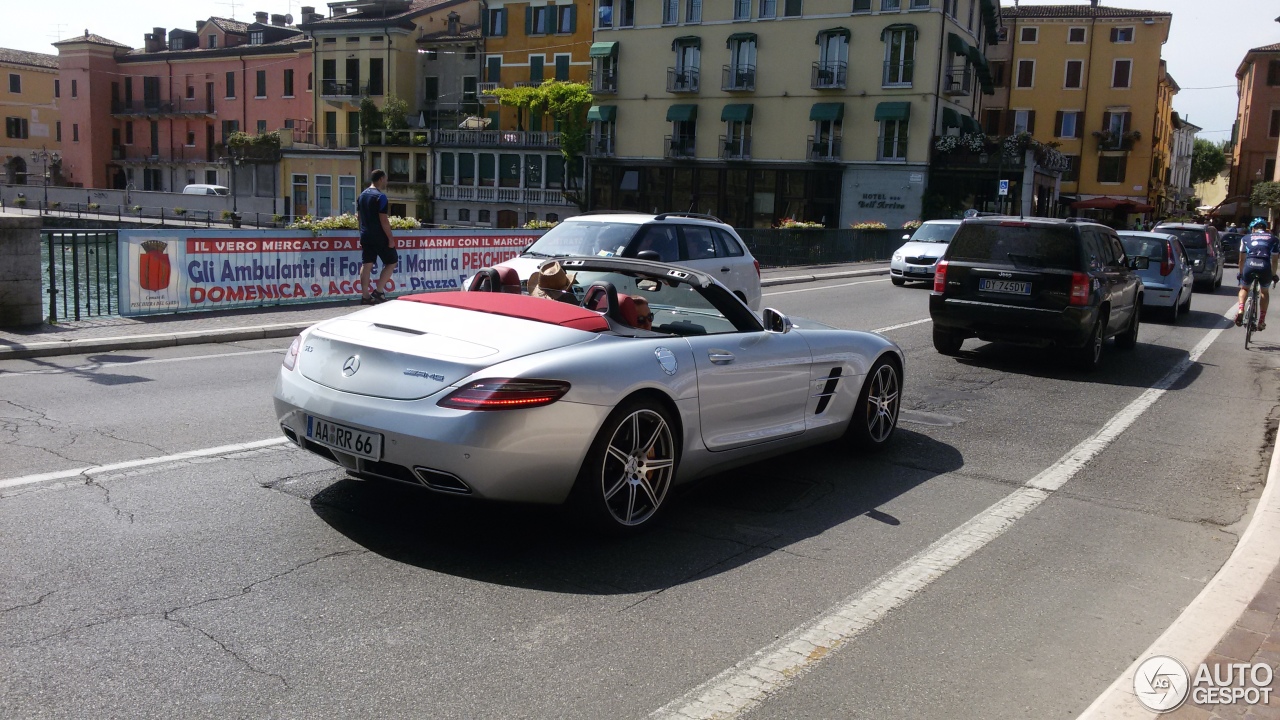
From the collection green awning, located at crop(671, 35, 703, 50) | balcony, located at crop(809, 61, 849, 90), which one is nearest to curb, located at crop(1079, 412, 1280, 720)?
balcony, located at crop(809, 61, 849, 90)

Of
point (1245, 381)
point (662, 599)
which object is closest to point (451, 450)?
point (662, 599)

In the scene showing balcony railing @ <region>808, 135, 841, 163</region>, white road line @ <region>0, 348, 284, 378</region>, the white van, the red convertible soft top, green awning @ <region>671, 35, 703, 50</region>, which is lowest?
white road line @ <region>0, 348, 284, 378</region>

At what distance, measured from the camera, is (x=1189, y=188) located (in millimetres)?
117438

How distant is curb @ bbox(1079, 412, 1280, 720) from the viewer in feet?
12.1

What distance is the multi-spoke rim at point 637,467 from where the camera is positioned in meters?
5.23

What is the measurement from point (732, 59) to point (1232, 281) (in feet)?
91.1

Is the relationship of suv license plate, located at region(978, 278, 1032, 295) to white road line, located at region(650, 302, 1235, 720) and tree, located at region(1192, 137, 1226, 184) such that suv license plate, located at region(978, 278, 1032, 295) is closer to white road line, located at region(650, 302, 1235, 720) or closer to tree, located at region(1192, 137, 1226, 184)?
white road line, located at region(650, 302, 1235, 720)

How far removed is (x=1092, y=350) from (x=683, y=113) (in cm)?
4597

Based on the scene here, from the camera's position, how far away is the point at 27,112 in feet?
287

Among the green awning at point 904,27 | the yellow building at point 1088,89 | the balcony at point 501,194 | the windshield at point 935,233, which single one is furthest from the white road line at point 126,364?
the yellow building at point 1088,89

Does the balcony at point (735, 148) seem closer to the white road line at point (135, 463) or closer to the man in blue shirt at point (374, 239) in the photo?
the man in blue shirt at point (374, 239)

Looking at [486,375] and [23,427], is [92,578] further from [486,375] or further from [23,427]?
[23,427]

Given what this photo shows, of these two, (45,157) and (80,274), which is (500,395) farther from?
(45,157)

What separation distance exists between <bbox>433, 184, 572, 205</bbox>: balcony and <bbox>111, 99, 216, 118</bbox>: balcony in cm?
2425
